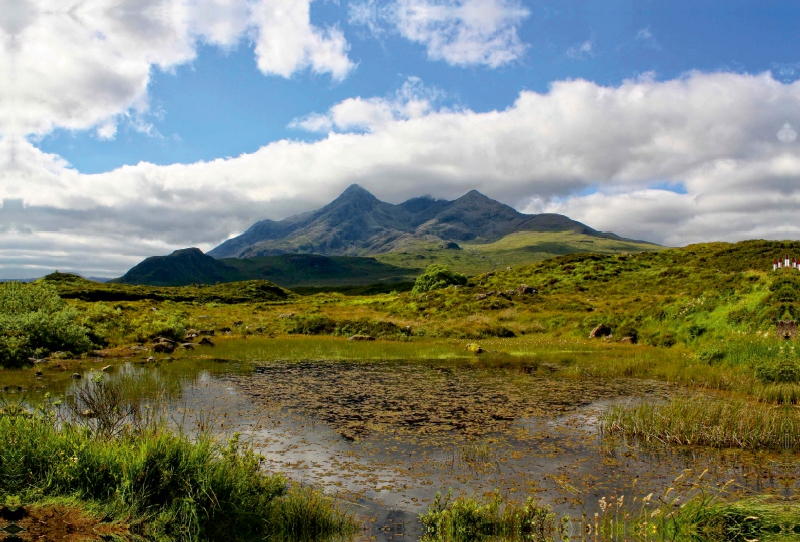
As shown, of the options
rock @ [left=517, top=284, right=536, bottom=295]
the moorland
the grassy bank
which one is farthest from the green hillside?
the grassy bank

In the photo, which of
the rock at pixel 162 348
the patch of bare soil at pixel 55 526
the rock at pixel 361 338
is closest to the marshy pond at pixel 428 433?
the patch of bare soil at pixel 55 526

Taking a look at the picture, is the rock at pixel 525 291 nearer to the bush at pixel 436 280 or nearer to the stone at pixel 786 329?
the bush at pixel 436 280

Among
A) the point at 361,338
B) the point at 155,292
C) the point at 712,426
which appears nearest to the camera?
the point at 712,426

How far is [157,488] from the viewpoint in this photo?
27.5 feet

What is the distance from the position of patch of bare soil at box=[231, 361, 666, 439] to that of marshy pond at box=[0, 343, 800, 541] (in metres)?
0.05

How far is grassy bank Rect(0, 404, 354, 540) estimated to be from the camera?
26.0 feet

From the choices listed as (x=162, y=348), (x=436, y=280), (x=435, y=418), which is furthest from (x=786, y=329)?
(x=436, y=280)

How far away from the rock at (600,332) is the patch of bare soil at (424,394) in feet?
52.0

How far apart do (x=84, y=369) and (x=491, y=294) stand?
45664mm

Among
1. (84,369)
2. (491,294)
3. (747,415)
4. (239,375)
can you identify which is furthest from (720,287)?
(84,369)

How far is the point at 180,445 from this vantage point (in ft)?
29.1

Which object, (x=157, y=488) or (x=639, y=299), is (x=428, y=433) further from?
(x=639, y=299)

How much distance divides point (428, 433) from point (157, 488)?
27.8 feet

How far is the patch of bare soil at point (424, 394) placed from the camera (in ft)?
53.6
